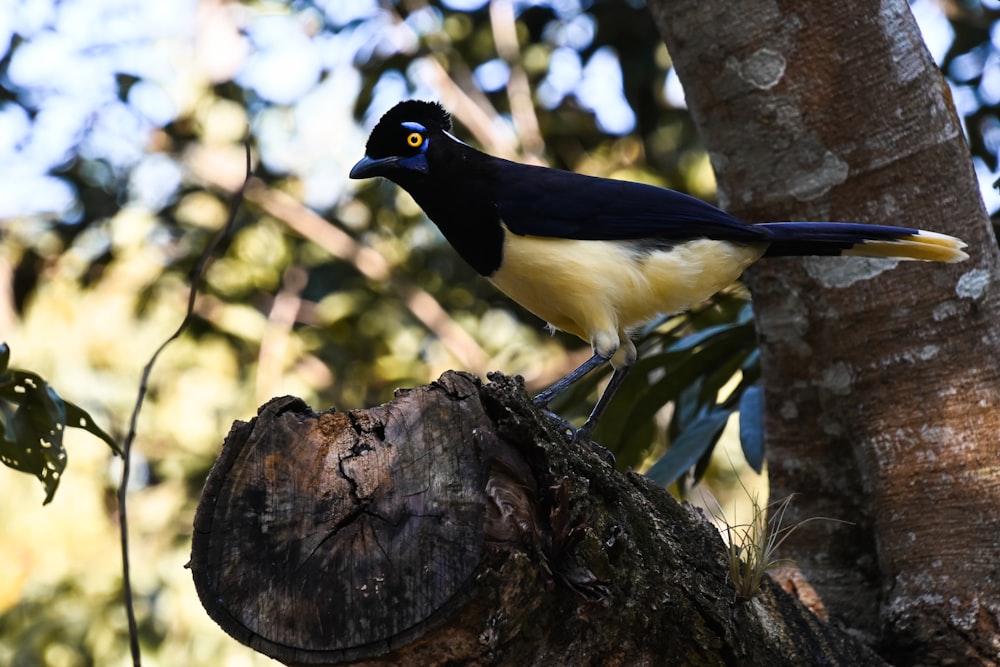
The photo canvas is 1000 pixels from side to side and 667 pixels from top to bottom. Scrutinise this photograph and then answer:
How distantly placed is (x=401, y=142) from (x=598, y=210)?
2.09ft

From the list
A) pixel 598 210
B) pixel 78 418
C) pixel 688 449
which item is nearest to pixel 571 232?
pixel 598 210

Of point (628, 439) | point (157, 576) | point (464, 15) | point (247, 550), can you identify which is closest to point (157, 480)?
point (157, 576)

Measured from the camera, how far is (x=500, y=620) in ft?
6.29

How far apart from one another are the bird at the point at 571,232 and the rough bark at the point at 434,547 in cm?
123

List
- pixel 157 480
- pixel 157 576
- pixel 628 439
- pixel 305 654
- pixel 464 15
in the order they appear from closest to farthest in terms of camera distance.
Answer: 1. pixel 305 654
2. pixel 628 439
3. pixel 157 576
4. pixel 464 15
5. pixel 157 480

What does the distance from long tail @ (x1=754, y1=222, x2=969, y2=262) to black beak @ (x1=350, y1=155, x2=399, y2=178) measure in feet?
3.67

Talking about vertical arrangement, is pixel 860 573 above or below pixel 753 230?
below

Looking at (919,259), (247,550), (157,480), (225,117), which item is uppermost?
(225,117)

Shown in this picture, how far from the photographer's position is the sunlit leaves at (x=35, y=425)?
8.61 ft

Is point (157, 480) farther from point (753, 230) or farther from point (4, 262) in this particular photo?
point (753, 230)

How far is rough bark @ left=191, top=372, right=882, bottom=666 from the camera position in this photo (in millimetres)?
1894

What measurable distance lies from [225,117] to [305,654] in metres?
6.31

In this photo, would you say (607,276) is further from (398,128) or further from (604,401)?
(398,128)

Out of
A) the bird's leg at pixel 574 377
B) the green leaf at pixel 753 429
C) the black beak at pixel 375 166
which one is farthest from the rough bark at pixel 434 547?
the green leaf at pixel 753 429
